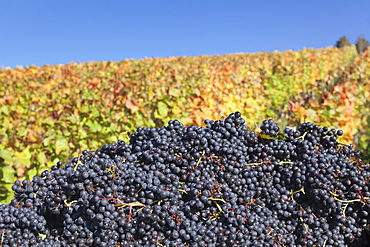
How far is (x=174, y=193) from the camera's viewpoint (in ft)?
4.82

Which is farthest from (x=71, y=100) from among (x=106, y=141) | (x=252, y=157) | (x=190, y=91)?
(x=252, y=157)

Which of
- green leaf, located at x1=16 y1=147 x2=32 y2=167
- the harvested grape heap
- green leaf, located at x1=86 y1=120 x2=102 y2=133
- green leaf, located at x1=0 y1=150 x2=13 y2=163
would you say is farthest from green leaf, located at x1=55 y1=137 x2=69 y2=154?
the harvested grape heap

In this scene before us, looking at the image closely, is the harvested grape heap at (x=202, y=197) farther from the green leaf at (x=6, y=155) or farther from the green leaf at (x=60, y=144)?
the green leaf at (x=60, y=144)

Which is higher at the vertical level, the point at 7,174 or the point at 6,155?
the point at 6,155

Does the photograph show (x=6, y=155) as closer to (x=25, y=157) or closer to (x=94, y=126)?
(x=25, y=157)

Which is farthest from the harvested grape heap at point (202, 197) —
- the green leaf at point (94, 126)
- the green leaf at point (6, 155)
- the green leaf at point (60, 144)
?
the green leaf at point (94, 126)

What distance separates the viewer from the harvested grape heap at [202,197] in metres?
1.41

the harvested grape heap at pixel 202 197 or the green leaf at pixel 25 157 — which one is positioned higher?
the green leaf at pixel 25 157

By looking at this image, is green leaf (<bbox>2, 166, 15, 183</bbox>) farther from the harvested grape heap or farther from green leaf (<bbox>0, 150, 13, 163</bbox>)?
the harvested grape heap

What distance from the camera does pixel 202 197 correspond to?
142cm

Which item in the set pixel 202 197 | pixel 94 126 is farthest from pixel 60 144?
pixel 202 197

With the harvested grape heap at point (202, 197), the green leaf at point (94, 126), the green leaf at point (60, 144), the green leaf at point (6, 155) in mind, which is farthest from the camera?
the green leaf at point (94, 126)

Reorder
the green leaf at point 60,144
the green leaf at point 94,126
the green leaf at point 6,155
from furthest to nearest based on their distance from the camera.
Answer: the green leaf at point 94,126
the green leaf at point 60,144
the green leaf at point 6,155

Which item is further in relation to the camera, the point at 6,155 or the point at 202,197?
the point at 6,155
